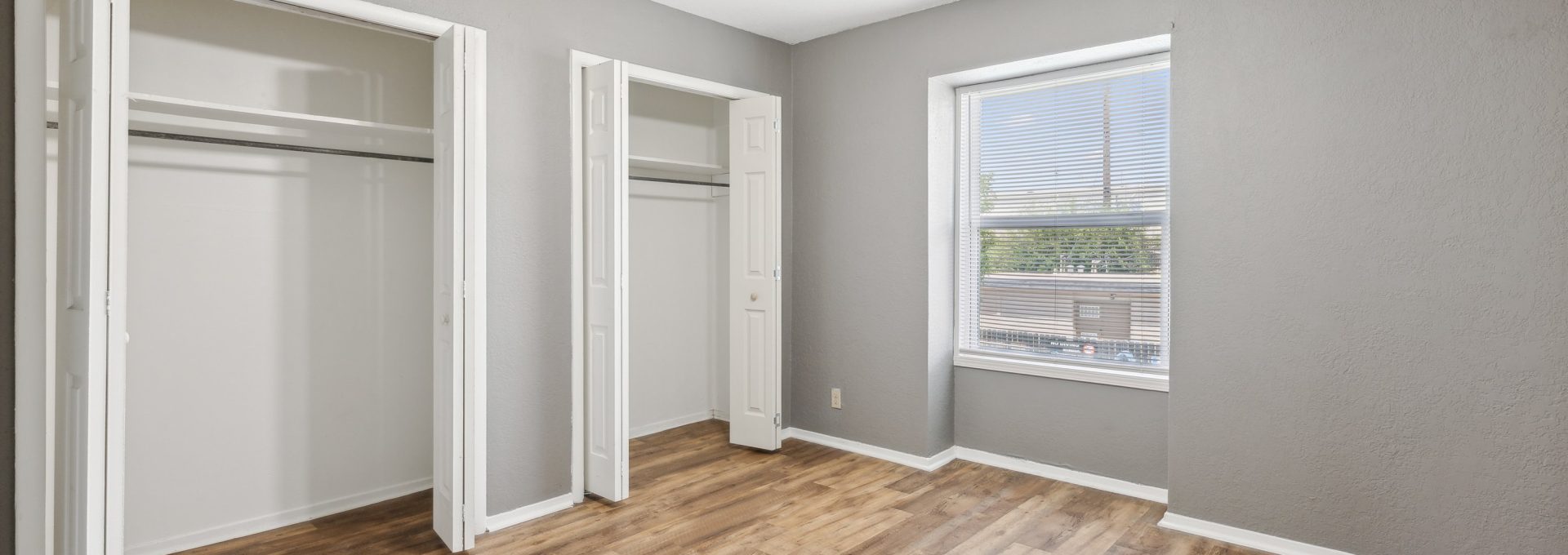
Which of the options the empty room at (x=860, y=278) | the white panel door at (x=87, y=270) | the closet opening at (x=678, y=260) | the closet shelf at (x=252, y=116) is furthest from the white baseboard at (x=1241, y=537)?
the white panel door at (x=87, y=270)

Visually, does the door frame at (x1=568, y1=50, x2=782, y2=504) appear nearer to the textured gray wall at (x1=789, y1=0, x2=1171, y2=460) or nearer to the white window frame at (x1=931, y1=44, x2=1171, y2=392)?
the textured gray wall at (x1=789, y1=0, x2=1171, y2=460)

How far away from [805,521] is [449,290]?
1.66 m

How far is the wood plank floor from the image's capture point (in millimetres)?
2920

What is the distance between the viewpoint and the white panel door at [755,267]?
417cm

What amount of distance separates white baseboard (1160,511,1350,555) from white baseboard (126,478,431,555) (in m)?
3.24

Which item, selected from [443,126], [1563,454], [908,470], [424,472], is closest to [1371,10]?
[1563,454]

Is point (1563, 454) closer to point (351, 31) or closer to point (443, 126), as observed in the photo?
point (443, 126)

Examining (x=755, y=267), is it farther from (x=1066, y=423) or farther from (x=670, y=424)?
(x=1066, y=423)

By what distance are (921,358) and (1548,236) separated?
7.77 feet

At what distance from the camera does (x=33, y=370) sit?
2.06 feet

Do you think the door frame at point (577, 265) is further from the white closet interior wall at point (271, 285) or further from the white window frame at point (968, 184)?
the white window frame at point (968, 184)

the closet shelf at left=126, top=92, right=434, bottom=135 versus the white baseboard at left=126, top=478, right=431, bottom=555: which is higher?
the closet shelf at left=126, top=92, right=434, bottom=135

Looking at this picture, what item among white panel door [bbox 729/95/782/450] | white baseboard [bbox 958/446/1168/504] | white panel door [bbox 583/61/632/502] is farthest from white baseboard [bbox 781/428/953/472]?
white panel door [bbox 583/61/632/502]

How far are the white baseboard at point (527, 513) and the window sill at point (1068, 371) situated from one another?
2112 millimetres
